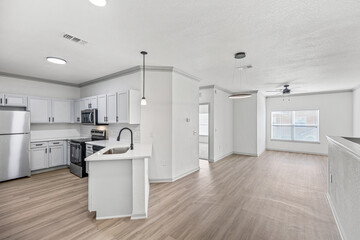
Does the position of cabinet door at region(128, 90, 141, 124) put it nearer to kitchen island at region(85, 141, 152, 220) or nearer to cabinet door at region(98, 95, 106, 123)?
cabinet door at region(98, 95, 106, 123)

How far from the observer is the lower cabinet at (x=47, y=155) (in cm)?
444

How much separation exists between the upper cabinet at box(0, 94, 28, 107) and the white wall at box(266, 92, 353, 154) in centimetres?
975

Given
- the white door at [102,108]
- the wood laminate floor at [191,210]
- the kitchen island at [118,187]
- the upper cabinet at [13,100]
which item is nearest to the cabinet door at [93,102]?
the white door at [102,108]

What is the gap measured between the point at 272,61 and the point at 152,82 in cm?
272

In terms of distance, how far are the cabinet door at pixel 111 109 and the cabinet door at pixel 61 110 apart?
78.5 inches

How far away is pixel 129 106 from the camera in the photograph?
3.67 metres

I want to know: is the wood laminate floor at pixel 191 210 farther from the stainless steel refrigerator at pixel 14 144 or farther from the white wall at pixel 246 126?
the white wall at pixel 246 126

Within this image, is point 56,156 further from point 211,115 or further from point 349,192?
point 349,192

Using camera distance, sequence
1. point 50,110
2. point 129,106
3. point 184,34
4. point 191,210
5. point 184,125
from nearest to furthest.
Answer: point 184,34 → point 191,210 → point 129,106 → point 184,125 → point 50,110

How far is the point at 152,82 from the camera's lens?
12.7 feet

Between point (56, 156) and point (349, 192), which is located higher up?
point (349, 192)

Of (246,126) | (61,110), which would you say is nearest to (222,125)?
(246,126)

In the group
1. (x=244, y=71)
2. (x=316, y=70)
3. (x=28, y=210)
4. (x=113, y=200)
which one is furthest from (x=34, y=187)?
(x=316, y=70)

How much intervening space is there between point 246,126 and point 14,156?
7.69 m
